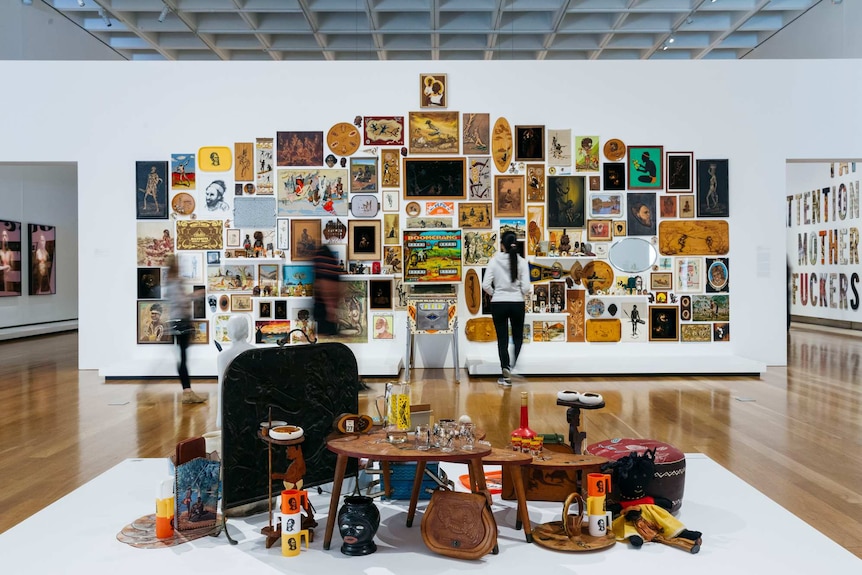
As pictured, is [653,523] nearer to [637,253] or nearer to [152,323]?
[637,253]

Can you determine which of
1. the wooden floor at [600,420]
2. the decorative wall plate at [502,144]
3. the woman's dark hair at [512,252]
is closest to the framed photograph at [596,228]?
the decorative wall plate at [502,144]

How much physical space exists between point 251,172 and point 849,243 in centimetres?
1155

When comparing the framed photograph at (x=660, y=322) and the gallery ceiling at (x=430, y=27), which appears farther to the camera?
the gallery ceiling at (x=430, y=27)

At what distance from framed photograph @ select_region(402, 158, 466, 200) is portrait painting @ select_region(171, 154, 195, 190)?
287cm

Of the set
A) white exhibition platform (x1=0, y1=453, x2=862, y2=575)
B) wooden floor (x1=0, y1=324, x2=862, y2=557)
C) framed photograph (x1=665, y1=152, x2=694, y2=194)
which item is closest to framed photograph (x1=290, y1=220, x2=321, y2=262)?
wooden floor (x1=0, y1=324, x2=862, y2=557)

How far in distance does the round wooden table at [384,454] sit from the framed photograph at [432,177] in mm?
6224

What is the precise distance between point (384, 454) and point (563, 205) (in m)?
6.88

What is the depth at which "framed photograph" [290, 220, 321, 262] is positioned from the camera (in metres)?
9.53

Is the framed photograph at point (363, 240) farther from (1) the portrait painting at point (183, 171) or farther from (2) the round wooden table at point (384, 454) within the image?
(2) the round wooden table at point (384, 454)

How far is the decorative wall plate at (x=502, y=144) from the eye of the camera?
9562 mm

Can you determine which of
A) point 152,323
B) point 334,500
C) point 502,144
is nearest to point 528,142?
point 502,144

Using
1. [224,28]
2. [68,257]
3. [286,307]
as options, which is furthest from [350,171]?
[68,257]

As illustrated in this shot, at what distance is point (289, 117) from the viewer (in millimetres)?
9578

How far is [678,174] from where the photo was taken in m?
9.60
